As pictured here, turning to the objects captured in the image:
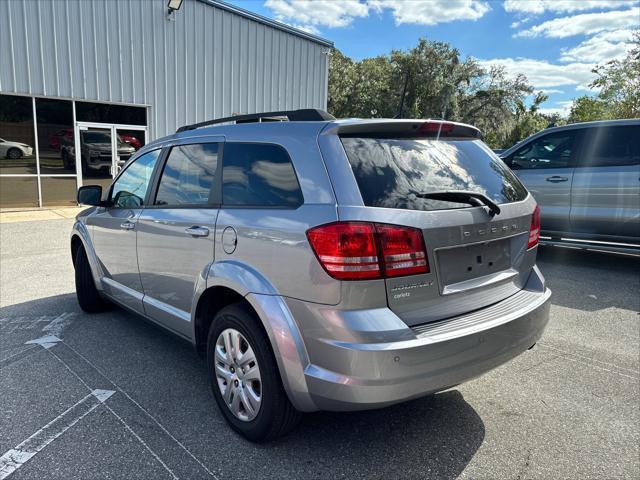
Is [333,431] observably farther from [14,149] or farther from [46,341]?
[14,149]

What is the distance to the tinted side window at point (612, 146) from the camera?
20.6 ft

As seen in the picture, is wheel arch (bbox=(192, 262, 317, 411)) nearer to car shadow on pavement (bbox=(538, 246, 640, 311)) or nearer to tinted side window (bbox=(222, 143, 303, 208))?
tinted side window (bbox=(222, 143, 303, 208))

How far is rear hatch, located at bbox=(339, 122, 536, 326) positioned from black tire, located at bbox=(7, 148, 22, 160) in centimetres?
1269

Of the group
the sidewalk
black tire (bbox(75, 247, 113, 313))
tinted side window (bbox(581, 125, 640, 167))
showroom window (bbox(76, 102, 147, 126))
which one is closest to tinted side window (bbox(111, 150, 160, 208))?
black tire (bbox(75, 247, 113, 313))

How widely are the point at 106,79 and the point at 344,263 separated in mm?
13378

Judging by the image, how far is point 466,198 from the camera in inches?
101

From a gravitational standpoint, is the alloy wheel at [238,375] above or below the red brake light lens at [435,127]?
below

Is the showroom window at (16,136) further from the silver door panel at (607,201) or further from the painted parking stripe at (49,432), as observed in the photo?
the silver door panel at (607,201)

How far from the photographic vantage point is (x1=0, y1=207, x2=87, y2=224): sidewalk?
1114 centimetres

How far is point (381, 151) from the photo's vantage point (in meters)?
2.46

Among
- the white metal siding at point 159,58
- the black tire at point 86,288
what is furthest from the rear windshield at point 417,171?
the white metal siding at point 159,58

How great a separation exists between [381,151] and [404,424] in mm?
1618

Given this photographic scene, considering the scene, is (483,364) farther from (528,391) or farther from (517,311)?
(528,391)

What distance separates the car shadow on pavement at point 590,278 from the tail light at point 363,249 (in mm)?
3802
